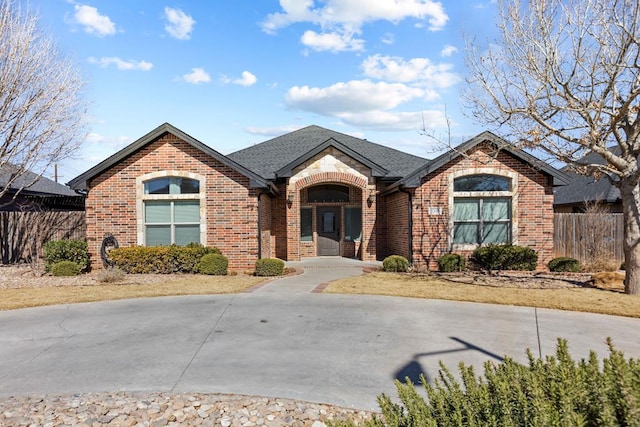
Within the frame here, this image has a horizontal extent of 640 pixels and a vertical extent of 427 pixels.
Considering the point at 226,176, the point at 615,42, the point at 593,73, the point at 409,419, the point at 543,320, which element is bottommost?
the point at 543,320

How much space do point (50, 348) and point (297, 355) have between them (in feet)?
12.2

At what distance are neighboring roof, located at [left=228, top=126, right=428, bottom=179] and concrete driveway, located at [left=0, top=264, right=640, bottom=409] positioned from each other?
347 inches

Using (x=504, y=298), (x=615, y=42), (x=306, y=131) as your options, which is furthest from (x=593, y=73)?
(x=306, y=131)

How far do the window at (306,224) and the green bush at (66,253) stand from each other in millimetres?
8654

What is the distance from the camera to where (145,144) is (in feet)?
47.2

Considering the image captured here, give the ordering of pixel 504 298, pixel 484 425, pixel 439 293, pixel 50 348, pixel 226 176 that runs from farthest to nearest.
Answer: pixel 226 176 → pixel 439 293 → pixel 504 298 → pixel 50 348 → pixel 484 425

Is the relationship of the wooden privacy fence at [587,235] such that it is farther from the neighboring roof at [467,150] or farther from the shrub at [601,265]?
the neighboring roof at [467,150]

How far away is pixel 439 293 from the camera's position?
10242 mm

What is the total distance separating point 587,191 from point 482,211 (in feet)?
43.1

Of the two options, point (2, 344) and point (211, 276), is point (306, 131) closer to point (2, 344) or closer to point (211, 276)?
point (211, 276)

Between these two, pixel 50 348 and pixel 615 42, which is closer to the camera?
pixel 50 348

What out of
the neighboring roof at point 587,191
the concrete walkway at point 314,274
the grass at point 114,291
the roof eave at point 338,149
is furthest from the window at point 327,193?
the neighboring roof at point 587,191

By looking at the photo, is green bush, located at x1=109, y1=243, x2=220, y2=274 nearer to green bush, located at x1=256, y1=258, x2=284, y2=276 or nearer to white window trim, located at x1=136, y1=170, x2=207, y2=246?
white window trim, located at x1=136, y1=170, x2=207, y2=246

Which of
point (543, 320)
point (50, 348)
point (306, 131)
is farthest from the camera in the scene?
point (306, 131)
